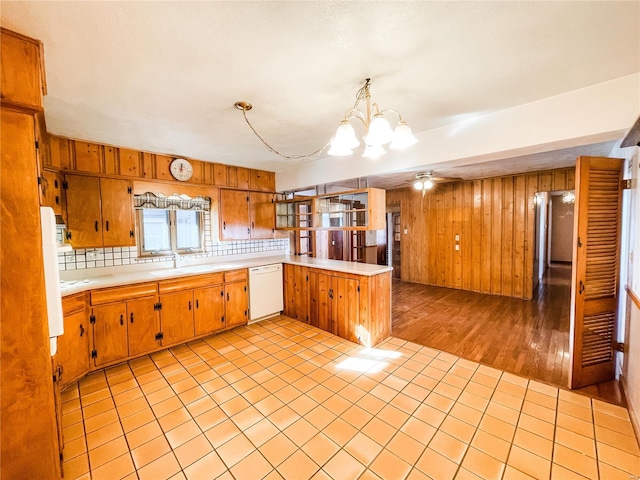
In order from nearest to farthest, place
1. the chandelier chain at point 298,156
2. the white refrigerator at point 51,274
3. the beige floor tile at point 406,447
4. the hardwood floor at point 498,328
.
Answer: the white refrigerator at point 51,274, the beige floor tile at point 406,447, the hardwood floor at point 498,328, the chandelier chain at point 298,156

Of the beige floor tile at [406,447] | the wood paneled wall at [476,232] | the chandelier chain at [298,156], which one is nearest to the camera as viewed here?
the beige floor tile at [406,447]

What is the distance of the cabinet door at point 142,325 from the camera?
2951mm

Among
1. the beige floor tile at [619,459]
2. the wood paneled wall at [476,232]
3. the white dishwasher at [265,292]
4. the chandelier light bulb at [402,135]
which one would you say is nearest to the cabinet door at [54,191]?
the white dishwasher at [265,292]

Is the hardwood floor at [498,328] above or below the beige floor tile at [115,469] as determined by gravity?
above

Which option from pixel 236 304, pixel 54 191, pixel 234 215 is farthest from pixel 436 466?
pixel 54 191

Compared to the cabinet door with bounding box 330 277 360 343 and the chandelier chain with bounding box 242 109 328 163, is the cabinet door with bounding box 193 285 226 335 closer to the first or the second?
the cabinet door with bounding box 330 277 360 343

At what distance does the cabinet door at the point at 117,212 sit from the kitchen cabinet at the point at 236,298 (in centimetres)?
129

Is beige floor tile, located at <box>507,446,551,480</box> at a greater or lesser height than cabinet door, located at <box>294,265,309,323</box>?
lesser

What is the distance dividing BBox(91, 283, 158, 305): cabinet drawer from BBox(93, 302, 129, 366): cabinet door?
64mm

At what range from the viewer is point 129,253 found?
3510 mm

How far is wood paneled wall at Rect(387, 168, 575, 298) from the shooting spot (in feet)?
16.5

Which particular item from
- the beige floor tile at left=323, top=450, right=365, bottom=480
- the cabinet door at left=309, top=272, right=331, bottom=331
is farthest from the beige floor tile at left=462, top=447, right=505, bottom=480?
the cabinet door at left=309, top=272, right=331, bottom=331

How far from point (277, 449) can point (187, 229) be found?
3.29 m

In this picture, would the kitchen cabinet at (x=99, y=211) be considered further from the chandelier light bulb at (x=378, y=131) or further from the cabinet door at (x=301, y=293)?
the chandelier light bulb at (x=378, y=131)
